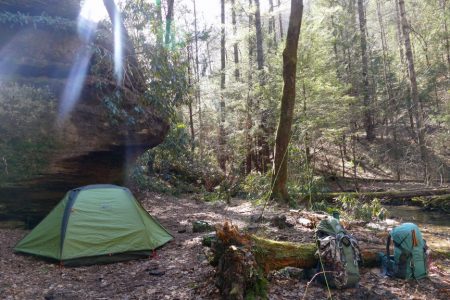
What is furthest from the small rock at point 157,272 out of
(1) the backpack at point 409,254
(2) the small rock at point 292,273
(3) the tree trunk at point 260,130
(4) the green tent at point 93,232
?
(3) the tree trunk at point 260,130

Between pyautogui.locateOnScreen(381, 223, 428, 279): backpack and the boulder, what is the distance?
656 centimetres

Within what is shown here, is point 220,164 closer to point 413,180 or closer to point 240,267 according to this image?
point 413,180

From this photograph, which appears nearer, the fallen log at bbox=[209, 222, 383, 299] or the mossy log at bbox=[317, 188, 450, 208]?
the fallen log at bbox=[209, 222, 383, 299]

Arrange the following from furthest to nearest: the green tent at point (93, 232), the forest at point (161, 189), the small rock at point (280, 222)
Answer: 1. the small rock at point (280, 222)
2. the green tent at point (93, 232)
3. the forest at point (161, 189)

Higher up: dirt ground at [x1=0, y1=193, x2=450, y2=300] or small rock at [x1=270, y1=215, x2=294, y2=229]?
small rock at [x1=270, y1=215, x2=294, y2=229]

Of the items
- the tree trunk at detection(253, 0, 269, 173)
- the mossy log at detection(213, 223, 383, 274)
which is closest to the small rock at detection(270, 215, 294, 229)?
the mossy log at detection(213, 223, 383, 274)

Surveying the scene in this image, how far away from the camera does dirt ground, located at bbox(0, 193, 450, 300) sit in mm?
4602

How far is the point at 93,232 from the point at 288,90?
6.24 metres

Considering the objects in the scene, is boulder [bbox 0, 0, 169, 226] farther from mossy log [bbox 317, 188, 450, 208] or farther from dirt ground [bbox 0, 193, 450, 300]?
mossy log [bbox 317, 188, 450, 208]

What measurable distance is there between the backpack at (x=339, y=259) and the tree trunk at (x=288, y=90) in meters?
5.10

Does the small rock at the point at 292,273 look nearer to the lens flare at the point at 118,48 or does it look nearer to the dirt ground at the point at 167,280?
the dirt ground at the point at 167,280

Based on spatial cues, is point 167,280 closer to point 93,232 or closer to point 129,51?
point 93,232

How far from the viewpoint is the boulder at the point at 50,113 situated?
7.84 meters

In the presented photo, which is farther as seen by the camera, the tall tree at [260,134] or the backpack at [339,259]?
the tall tree at [260,134]
